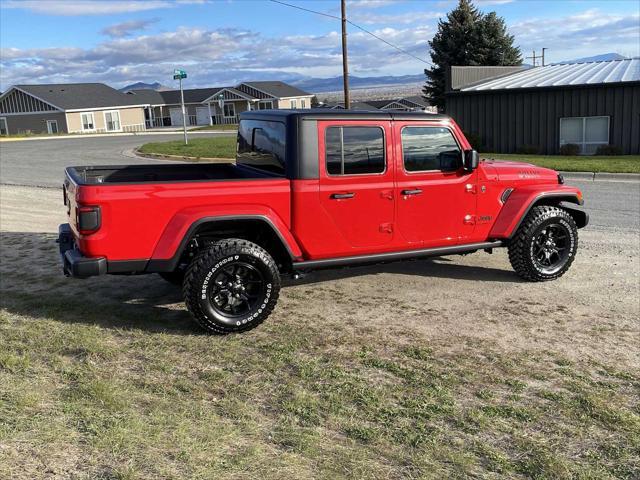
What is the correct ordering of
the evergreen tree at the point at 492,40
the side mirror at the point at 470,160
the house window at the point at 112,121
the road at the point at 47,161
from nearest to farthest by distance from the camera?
1. the side mirror at the point at 470,160
2. the road at the point at 47,161
3. the evergreen tree at the point at 492,40
4. the house window at the point at 112,121

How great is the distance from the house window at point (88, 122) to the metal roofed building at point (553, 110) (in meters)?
50.6

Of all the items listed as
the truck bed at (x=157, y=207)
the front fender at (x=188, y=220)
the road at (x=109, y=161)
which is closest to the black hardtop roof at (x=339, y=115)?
the truck bed at (x=157, y=207)

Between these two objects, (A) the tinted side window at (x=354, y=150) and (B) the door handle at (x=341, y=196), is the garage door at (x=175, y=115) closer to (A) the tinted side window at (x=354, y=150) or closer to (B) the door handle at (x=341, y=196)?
(A) the tinted side window at (x=354, y=150)

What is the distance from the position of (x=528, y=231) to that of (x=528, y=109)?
21.7 metres

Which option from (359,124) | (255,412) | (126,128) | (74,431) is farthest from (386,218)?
(126,128)

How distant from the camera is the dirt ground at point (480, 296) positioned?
5.21 metres

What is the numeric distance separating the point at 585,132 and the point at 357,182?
74.9ft

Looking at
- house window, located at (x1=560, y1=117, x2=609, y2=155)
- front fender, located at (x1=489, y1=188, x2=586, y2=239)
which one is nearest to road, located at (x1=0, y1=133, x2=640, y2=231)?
front fender, located at (x1=489, y1=188, x2=586, y2=239)

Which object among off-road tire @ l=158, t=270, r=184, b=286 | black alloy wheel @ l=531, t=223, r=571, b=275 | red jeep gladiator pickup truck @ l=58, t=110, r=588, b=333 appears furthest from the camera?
black alloy wheel @ l=531, t=223, r=571, b=275

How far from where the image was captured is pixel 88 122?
223 feet

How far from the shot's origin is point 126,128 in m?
71.2

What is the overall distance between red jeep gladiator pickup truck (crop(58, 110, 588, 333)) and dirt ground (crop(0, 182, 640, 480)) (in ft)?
1.48

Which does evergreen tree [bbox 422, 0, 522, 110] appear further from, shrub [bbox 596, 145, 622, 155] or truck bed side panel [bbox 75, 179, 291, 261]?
truck bed side panel [bbox 75, 179, 291, 261]

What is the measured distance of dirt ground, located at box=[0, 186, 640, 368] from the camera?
205 inches
